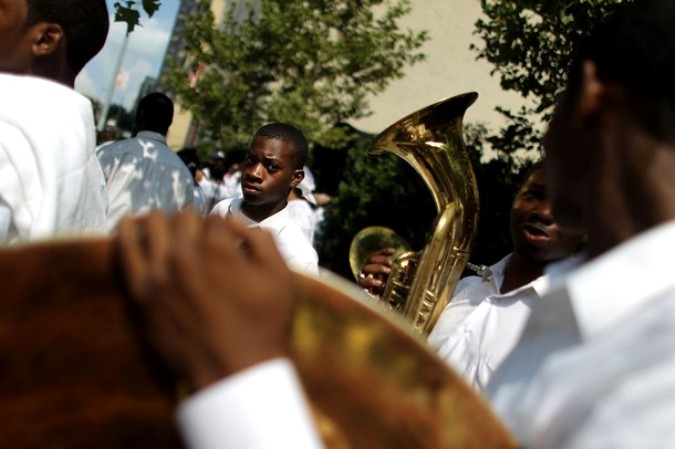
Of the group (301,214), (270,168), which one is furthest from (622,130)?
(301,214)

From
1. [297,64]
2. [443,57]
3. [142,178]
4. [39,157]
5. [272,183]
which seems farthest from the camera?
[443,57]

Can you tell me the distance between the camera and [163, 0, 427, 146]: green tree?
14.5 meters

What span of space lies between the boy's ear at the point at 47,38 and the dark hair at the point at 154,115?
2607 mm

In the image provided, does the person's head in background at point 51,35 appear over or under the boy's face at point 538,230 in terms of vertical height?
over

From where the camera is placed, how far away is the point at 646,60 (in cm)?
96

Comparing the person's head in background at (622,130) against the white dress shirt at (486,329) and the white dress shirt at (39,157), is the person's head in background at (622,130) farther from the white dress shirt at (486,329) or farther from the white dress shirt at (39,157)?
the white dress shirt at (486,329)

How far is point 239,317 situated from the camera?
0.80 metres

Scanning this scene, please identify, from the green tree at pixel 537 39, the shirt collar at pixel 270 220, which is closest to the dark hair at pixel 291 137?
the shirt collar at pixel 270 220

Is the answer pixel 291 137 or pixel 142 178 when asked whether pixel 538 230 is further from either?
pixel 291 137

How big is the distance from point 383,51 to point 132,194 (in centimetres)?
1200

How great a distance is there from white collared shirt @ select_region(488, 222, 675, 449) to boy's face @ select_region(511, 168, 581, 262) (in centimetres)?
177

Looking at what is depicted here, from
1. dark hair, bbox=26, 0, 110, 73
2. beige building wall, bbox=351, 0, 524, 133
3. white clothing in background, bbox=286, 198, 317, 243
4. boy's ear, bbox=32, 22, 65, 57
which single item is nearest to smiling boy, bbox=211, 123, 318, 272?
white clothing in background, bbox=286, 198, 317, 243

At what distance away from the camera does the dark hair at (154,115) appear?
14.8ft

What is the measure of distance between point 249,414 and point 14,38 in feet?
4.58
